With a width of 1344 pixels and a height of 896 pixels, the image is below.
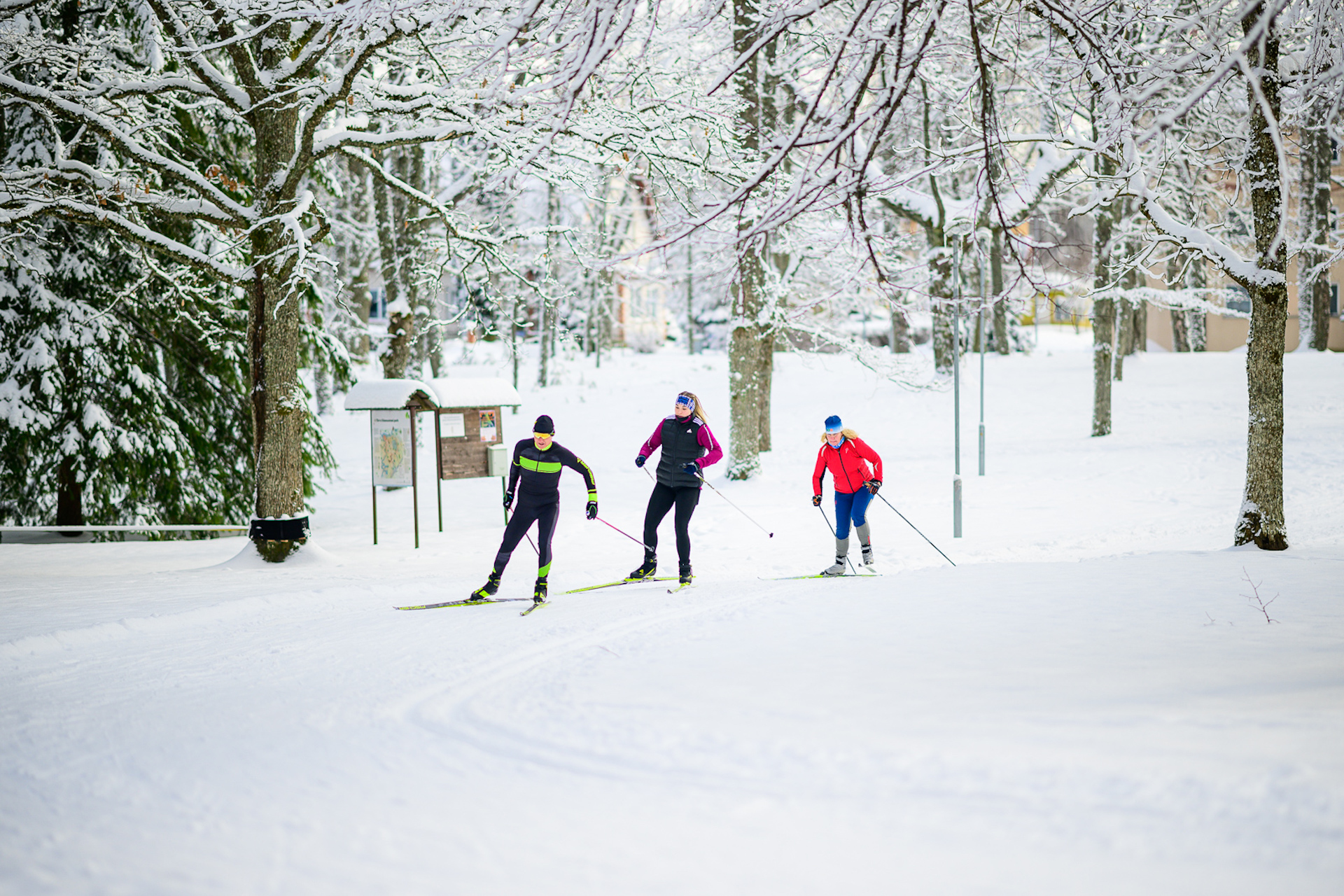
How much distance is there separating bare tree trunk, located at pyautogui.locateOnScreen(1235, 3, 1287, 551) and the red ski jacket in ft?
12.4

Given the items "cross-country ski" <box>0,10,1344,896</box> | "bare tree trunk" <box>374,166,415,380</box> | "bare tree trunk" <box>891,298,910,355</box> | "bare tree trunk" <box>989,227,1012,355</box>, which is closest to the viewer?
"cross-country ski" <box>0,10,1344,896</box>

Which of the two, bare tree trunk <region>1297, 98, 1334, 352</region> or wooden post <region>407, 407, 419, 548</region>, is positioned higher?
bare tree trunk <region>1297, 98, 1334, 352</region>

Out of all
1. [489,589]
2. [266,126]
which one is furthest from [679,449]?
[266,126]

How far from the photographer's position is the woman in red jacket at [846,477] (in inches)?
404

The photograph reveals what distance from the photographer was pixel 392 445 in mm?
13758

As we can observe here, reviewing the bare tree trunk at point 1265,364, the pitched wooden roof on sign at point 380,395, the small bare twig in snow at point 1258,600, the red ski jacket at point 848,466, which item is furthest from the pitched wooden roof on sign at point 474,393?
the small bare twig in snow at point 1258,600

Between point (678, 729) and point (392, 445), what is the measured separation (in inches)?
391

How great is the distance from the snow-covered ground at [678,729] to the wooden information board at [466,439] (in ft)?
12.2

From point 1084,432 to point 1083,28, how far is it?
17110 mm

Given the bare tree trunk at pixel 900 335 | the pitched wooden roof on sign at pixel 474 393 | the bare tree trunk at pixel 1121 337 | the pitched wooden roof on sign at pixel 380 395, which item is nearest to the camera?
the pitched wooden roof on sign at pixel 380 395

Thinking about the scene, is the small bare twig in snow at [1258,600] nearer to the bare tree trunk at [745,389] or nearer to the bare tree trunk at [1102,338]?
the bare tree trunk at [745,389]

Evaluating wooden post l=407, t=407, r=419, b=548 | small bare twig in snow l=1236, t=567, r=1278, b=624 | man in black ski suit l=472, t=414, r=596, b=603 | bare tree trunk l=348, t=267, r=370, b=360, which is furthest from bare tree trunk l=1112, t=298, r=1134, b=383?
bare tree trunk l=348, t=267, r=370, b=360

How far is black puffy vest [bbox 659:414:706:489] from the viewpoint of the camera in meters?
9.62

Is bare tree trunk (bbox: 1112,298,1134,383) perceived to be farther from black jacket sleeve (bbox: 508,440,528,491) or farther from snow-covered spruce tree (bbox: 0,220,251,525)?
snow-covered spruce tree (bbox: 0,220,251,525)
